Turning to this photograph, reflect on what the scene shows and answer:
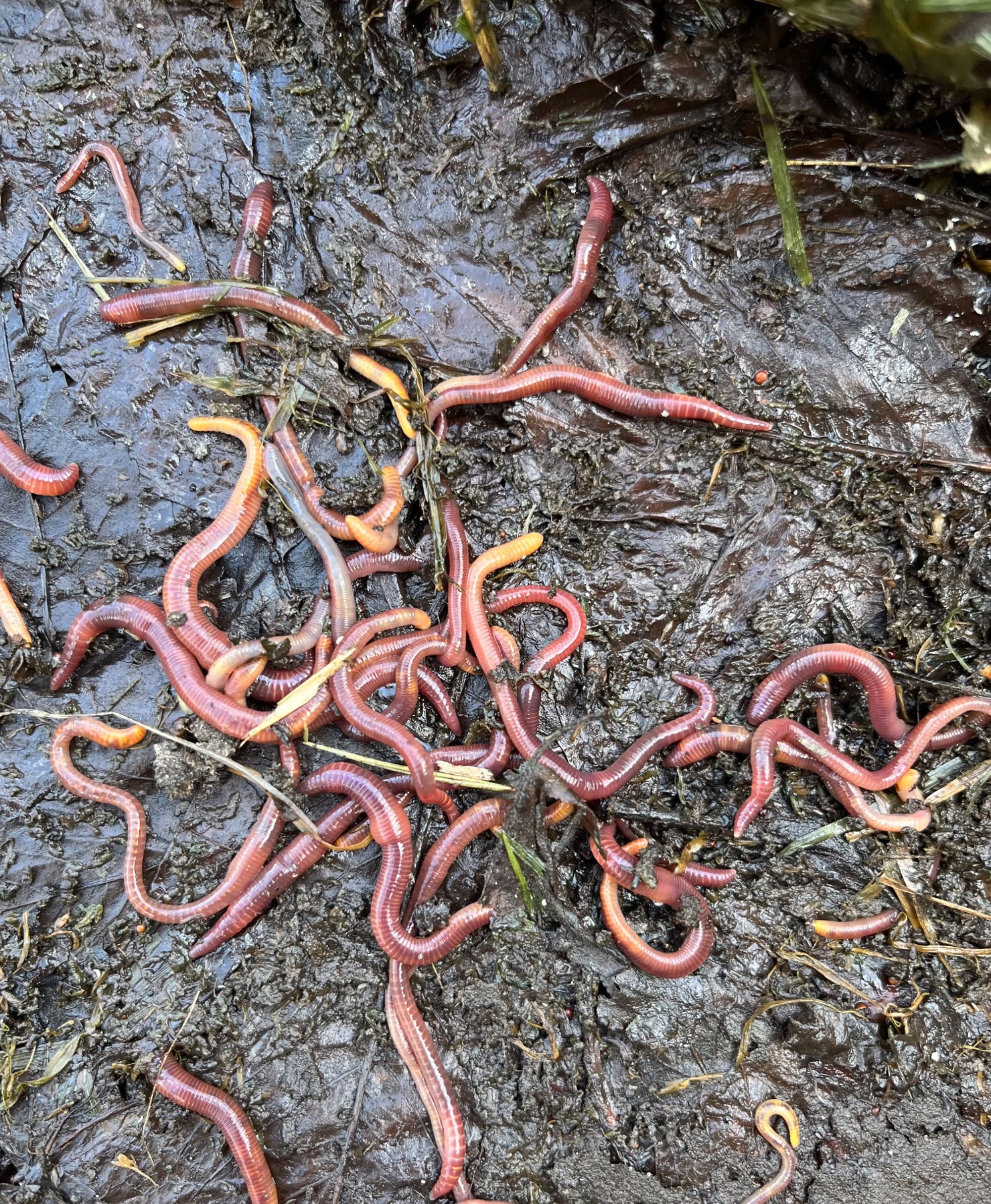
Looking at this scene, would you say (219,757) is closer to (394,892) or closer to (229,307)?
(394,892)

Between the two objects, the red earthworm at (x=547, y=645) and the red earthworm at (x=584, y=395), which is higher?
the red earthworm at (x=584, y=395)

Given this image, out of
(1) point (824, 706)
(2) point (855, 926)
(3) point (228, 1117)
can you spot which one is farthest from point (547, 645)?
(3) point (228, 1117)

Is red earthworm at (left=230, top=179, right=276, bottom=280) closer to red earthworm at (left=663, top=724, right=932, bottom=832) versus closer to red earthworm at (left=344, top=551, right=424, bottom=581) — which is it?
red earthworm at (left=344, top=551, right=424, bottom=581)

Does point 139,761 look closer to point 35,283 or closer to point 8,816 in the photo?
point 8,816

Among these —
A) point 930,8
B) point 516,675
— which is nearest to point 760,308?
point 930,8

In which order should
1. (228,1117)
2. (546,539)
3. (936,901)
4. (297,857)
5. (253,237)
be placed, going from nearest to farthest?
(228,1117), (297,857), (253,237), (936,901), (546,539)

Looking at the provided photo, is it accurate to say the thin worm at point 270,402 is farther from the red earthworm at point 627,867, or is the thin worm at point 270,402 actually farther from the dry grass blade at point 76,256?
the red earthworm at point 627,867

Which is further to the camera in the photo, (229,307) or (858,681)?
(858,681)

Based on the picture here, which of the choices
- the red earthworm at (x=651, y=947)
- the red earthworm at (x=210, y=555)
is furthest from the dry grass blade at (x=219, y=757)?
the red earthworm at (x=651, y=947)
